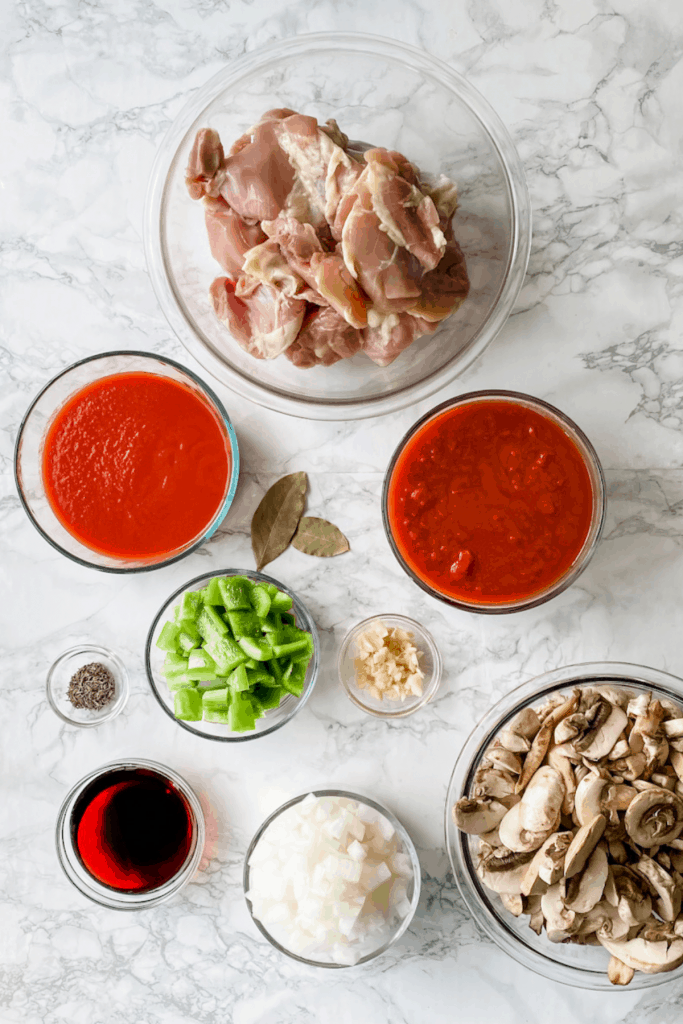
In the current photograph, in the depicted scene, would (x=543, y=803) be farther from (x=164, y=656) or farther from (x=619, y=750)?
(x=164, y=656)

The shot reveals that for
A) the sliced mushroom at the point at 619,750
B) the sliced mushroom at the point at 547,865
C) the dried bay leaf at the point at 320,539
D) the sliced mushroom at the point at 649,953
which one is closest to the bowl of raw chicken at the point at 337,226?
the dried bay leaf at the point at 320,539

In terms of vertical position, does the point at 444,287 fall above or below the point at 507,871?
above

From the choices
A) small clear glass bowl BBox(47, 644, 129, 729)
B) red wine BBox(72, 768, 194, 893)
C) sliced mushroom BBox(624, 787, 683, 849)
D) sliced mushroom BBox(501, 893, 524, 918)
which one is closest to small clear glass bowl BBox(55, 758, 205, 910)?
red wine BBox(72, 768, 194, 893)

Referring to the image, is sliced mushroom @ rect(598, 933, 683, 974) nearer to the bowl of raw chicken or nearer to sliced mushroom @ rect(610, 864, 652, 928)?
sliced mushroom @ rect(610, 864, 652, 928)

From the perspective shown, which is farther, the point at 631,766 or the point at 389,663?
the point at 389,663

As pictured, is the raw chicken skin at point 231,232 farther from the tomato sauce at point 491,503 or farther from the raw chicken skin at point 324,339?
the tomato sauce at point 491,503

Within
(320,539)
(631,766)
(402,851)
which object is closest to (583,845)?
(631,766)
